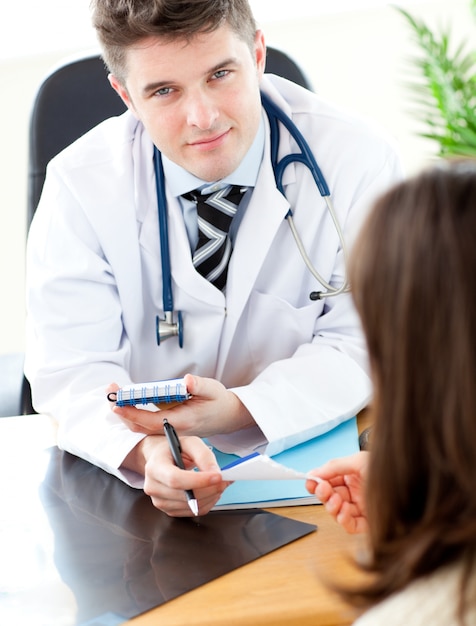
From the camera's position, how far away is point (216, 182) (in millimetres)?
1590

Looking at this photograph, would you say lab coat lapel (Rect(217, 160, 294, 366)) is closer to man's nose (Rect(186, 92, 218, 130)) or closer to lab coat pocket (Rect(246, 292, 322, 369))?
lab coat pocket (Rect(246, 292, 322, 369))

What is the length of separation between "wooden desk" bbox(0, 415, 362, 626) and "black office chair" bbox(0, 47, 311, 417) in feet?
2.83

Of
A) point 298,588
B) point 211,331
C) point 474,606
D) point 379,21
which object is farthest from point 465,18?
point 474,606

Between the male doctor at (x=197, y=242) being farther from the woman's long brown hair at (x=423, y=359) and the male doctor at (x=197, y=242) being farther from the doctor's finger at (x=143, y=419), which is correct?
the woman's long brown hair at (x=423, y=359)

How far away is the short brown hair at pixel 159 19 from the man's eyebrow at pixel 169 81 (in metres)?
0.05

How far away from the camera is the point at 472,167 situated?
719 millimetres

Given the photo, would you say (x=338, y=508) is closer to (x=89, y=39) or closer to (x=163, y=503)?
(x=163, y=503)

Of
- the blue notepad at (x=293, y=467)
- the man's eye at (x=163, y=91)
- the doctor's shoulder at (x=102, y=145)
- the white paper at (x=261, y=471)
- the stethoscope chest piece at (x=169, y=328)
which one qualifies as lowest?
the blue notepad at (x=293, y=467)

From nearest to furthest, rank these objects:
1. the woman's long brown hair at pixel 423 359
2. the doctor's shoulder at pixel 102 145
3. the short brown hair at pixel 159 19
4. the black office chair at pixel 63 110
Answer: the woman's long brown hair at pixel 423 359 → the short brown hair at pixel 159 19 → the doctor's shoulder at pixel 102 145 → the black office chair at pixel 63 110

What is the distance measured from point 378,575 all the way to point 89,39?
91.6 inches

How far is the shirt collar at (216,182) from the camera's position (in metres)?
1.59

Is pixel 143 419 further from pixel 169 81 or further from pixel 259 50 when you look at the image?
pixel 259 50

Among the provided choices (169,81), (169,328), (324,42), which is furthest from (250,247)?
(324,42)

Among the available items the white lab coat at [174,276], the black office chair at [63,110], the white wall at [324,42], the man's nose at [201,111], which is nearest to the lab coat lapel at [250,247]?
the white lab coat at [174,276]
